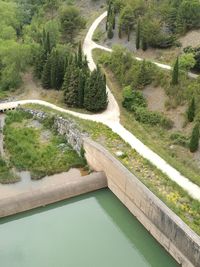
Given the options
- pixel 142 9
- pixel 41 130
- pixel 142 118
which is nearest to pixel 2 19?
pixel 142 9

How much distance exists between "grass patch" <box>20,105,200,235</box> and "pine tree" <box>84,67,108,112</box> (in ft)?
6.17

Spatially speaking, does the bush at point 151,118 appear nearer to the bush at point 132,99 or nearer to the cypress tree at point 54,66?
the bush at point 132,99

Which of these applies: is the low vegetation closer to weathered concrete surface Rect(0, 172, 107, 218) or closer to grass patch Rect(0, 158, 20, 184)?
weathered concrete surface Rect(0, 172, 107, 218)

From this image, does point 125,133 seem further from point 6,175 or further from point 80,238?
point 80,238

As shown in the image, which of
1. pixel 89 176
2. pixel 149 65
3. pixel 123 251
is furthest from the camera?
pixel 149 65

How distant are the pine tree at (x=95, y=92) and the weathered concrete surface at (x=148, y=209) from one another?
4732 millimetres

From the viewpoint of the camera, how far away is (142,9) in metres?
45.5

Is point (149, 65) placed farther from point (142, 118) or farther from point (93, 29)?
point (93, 29)

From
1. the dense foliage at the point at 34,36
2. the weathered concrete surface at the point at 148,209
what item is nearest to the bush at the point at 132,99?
the weathered concrete surface at the point at 148,209

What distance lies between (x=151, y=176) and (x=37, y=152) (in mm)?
9039

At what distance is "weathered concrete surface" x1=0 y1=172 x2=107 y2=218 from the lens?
2611 cm

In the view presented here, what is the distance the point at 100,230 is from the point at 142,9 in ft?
90.8

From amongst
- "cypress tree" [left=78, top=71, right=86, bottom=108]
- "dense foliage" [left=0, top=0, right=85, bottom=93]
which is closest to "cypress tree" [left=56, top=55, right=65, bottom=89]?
"dense foliage" [left=0, top=0, right=85, bottom=93]

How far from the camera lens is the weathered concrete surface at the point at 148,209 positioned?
21.9 m
